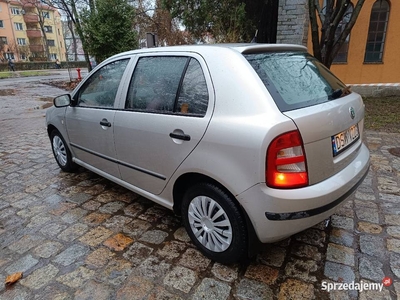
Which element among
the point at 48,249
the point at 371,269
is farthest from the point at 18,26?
the point at 371,269

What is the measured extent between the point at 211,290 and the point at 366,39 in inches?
368

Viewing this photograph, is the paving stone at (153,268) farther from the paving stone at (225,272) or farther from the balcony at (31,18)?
the balcony at (31,18)

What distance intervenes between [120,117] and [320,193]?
1887 millimetres

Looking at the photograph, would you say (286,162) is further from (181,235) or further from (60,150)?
(60,150)

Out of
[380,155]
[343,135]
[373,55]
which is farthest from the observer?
[373,55]

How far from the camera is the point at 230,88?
196cm

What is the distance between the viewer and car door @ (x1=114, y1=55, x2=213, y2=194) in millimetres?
2137

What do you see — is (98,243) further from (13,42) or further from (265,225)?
(13,42)

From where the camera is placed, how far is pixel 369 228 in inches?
103

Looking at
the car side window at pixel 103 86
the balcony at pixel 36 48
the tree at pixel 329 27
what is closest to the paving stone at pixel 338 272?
the car side window at pixel 103 86

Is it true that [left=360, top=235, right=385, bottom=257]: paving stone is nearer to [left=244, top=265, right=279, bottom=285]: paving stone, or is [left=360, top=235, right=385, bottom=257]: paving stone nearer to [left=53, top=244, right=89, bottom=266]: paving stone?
[left=244, top=265, right=279, bottom=285]: paving stone

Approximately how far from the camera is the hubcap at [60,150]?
4020mm

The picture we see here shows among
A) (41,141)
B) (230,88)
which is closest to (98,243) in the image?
(230,88)

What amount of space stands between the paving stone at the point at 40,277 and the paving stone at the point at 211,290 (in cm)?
111
